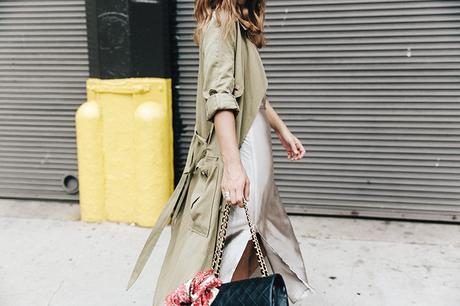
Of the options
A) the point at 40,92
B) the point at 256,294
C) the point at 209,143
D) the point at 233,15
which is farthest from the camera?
the point at 40,92

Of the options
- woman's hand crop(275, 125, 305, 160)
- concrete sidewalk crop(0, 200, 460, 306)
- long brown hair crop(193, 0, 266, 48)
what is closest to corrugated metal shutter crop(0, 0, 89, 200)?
concrete sidewalk crop(0, 200, 460, 306)

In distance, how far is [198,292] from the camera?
7.71 ft

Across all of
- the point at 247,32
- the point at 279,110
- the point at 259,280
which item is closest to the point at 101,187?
the point at 279,110

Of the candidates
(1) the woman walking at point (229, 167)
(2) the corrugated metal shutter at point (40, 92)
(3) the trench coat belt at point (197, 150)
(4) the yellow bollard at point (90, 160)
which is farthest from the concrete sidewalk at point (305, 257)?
(3) the trench coat belt at point (197, 150)

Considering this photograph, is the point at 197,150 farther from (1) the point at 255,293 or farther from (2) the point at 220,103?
(1) the point at 255,293

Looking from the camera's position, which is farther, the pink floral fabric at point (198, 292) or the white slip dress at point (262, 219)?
the white slip dress at point (262, 219)

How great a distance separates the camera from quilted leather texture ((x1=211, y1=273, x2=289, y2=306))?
2223 millimetres

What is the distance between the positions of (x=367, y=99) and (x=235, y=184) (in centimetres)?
279

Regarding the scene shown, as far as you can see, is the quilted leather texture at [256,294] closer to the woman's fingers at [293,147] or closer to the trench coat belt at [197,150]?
the trench coat belt at [197,150]

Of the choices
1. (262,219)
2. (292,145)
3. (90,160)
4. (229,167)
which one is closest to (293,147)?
(292,145)

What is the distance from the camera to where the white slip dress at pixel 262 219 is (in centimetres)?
274

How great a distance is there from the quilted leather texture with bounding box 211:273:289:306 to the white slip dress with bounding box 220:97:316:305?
0.42 m

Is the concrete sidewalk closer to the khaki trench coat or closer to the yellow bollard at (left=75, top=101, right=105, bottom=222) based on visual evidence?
the yellow bollard at (left=75, top=101, right=105, bottom=222)

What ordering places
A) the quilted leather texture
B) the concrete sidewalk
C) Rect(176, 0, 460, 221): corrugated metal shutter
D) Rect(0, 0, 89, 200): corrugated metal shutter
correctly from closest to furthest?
the quilted leather texture, the concrete sidewalk, Rect(176, 0, 460, 221): corrugated metal shutter, Rect(0, 0, 89, 200): corrugated metal shutter
